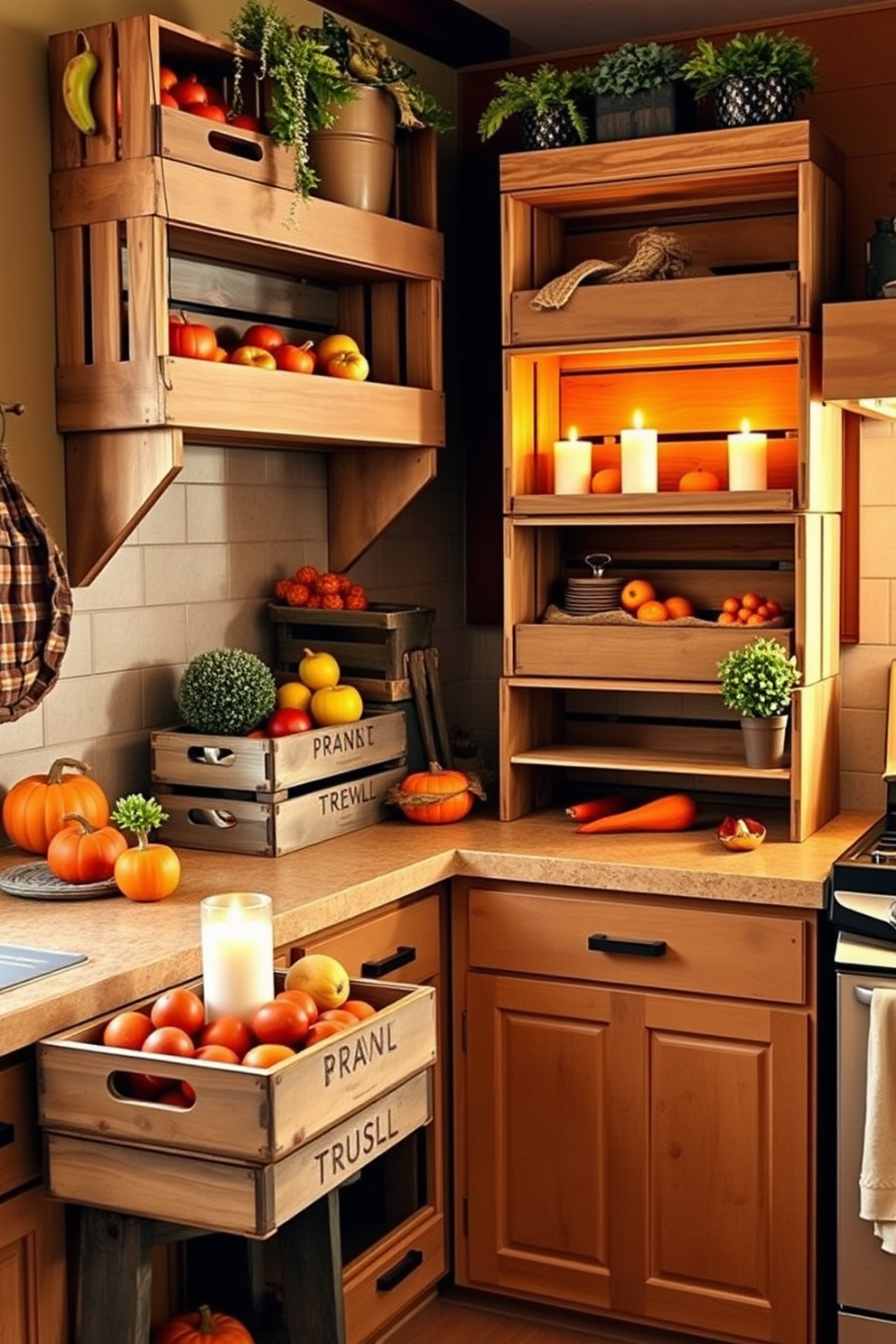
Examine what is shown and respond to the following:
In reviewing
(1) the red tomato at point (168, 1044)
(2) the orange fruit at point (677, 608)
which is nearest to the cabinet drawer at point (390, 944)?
(1) the red tomato at point (168, 1044)

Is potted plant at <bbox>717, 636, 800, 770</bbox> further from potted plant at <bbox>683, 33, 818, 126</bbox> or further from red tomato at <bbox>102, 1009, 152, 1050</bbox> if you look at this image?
red tomato at <bbox>102, 1009, 152, 1050</bbox>

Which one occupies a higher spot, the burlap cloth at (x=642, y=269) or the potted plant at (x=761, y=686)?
the burlap cloth at (x=642, y=269)

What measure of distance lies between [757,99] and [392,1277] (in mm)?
2302

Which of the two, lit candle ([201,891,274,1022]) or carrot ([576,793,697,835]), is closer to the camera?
lit candle ([201,891,274,1022])

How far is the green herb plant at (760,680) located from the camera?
10.7ft

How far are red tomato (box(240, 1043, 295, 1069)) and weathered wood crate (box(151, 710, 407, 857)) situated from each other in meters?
0.96

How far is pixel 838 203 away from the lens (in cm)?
352

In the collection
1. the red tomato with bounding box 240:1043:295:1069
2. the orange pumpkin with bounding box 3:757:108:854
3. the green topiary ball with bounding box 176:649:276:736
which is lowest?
the red tomato with bounding box 240:1043:295:1069

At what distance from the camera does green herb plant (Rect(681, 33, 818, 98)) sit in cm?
329

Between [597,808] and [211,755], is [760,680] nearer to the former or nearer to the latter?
[597,808]

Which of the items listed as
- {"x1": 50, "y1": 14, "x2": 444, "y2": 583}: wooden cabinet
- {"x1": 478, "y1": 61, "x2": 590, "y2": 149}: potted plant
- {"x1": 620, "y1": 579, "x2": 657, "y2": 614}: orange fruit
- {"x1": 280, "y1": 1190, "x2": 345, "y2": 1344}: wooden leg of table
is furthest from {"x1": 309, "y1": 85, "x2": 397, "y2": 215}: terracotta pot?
{"x1": 280, "y1": 1190, "x2": 345, "y2": 1344}: wooden leg of table

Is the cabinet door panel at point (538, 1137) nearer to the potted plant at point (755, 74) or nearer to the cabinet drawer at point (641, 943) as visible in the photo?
the cabinet drawer at point (641, 943)

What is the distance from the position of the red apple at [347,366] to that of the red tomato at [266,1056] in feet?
5.21

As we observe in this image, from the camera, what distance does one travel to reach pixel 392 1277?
3.15 metres
